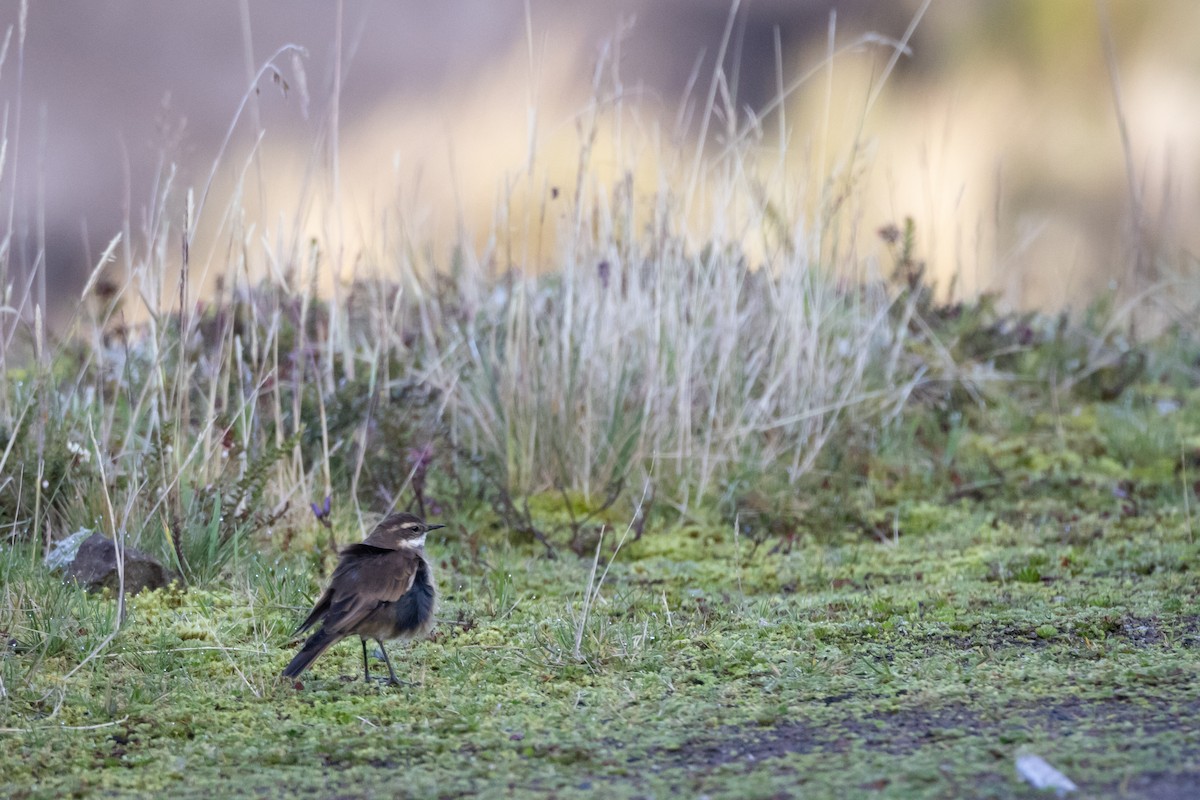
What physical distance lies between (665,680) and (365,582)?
0.81 meters

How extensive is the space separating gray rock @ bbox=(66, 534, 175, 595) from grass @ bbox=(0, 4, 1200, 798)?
86 millimetres

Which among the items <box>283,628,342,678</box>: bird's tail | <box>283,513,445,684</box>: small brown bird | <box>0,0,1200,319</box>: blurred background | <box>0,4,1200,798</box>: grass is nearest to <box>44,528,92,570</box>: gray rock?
<box>0,4,1200,798</box>: grass

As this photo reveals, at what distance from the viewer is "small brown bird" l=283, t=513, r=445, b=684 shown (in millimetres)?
3312

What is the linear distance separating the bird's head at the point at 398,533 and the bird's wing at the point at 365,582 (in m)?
0.05

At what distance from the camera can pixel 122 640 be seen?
368 centimetres

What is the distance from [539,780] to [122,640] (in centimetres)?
157

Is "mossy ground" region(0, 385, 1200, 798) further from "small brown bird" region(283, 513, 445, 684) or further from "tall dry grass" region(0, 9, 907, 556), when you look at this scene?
"tall dry grass" region(0, 9, 907, 556)

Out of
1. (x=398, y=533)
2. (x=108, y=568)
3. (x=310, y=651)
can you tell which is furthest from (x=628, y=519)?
(x=310, y=651)

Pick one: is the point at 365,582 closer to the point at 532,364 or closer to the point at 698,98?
the point at 532,364

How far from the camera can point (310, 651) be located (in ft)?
10.8

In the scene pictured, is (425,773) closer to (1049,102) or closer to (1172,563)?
(1172,563)

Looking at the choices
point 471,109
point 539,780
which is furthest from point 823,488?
point 471,109

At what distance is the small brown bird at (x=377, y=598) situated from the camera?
3.31m

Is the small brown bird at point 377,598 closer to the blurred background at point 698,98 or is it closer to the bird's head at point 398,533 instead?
the bird's head at point 398,533
